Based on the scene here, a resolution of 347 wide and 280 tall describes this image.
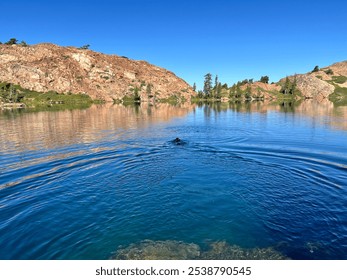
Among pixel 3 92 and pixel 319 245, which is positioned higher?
pixel 3 92

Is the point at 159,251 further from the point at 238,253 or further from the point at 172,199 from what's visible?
the point at 172,199

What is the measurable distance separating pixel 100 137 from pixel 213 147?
20044 mm

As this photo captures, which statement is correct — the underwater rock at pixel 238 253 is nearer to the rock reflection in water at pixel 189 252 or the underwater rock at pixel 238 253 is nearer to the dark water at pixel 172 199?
the rock reflection in water at pixel 189 252

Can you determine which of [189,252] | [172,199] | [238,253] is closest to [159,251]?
[189,252]

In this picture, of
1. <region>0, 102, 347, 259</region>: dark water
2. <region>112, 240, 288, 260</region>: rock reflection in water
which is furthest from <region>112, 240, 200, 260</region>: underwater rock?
<region>0, 102, 347, 259</region>: dark water

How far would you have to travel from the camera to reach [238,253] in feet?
39.4

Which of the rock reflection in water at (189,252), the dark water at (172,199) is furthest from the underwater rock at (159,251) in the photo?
the dark water at (172,199)

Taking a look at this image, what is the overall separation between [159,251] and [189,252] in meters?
1.42

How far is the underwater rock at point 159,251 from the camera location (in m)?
11.8

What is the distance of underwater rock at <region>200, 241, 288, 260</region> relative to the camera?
38.2 ft

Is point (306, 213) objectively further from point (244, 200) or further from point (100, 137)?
point (100, 137)

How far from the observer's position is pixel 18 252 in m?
12.5

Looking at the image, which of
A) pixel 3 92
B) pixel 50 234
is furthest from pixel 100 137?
pixel 3 92

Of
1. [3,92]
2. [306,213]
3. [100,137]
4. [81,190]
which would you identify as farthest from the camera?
[3,92]
